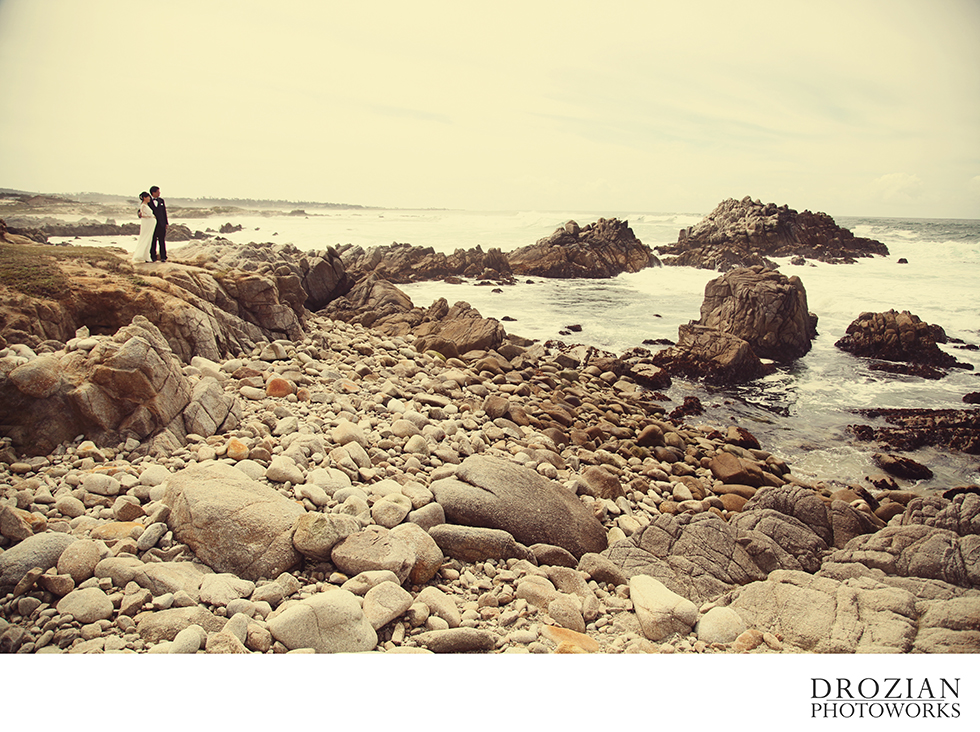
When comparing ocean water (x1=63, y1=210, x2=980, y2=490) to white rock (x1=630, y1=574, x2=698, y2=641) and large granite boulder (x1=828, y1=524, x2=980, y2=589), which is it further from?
white rock (x1=630, y1=574, x2=698, y2=641)

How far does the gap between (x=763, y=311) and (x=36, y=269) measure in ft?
24.2

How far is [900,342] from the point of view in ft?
13.7

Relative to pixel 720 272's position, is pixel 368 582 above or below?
below

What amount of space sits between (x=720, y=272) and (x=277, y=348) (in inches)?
214

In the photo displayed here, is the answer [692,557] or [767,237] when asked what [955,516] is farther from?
[767,237]

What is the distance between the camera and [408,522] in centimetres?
254

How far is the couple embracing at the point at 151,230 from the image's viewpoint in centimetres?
411

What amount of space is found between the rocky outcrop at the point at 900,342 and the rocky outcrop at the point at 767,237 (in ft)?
2.24

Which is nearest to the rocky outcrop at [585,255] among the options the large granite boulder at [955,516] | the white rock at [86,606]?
the large granite boulder at [955,516]

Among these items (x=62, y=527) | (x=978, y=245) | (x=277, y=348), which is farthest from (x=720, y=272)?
(x=62, y=527)

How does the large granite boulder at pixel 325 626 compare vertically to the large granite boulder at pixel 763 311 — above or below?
below

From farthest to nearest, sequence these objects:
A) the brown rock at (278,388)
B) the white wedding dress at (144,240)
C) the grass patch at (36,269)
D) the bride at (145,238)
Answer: the white wedding dress at (144,240), the bride at (145,238), the brown rock at (278,388), the grass patch at (36,269)

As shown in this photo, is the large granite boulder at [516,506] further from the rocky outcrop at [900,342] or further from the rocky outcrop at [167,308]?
the rocky outcrop at [900,342]

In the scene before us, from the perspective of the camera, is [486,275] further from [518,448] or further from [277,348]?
[518,448]
